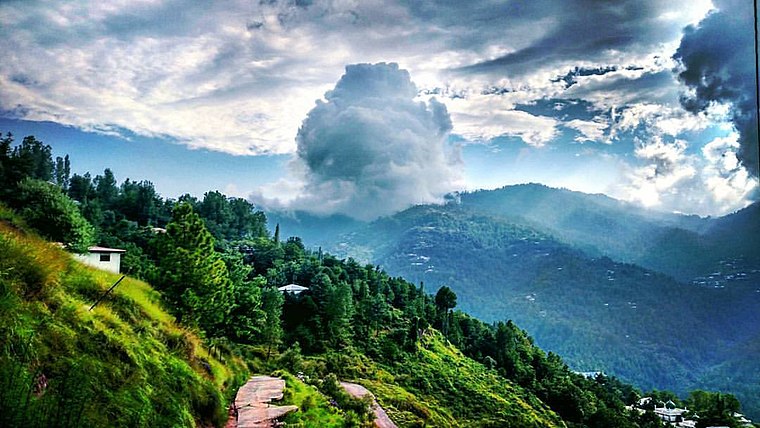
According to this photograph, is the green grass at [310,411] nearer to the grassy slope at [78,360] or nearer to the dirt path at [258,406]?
the dirt path at [258,406]

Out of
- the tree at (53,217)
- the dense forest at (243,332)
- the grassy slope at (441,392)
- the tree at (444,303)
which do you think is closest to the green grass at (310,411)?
the dense forest at (243,332)

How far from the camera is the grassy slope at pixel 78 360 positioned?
3393mm

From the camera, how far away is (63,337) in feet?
16.6

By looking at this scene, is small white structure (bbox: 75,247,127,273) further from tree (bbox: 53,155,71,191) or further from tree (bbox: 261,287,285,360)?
tree (bbox: 53,155,71,191)

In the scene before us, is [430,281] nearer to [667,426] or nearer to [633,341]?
[633,341]

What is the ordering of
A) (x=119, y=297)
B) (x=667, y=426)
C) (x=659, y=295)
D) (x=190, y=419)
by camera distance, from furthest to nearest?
1. (x=659, y=295)
2. (x=667, y=426)
3. (x=119, y=297)
4. (x=190, y=419)

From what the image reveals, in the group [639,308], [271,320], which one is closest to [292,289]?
[271,320]

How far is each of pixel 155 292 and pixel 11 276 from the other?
28.4 ft

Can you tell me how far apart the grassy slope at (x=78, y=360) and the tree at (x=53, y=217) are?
7810mm

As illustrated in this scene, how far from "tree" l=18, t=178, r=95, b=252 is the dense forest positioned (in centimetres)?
4

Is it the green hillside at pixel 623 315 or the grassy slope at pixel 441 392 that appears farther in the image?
the green hillside at pixel 623 315

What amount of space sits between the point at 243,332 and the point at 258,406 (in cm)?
916

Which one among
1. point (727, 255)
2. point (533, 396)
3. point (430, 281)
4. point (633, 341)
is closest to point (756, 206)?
point (727, 255)

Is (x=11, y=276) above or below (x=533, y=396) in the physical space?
above
